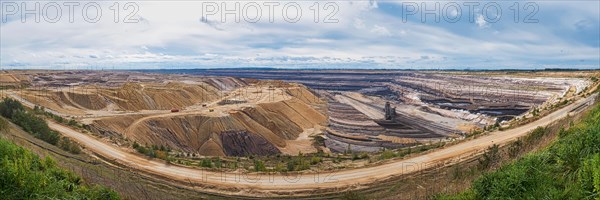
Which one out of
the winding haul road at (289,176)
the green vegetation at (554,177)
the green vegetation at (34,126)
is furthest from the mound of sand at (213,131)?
the green vegetation at (554,177)

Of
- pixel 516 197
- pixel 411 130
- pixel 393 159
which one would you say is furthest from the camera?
pixel 411 130

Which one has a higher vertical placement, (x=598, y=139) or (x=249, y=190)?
(x=598, y=139)

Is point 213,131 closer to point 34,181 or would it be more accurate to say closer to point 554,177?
point 34,181

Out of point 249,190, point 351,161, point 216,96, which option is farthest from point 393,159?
point 216,96

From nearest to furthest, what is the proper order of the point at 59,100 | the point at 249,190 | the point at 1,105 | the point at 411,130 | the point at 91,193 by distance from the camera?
Result: the point at 91,193
the point at 249,190
the point at 1,105
the point at 411,130
the point at 59,100

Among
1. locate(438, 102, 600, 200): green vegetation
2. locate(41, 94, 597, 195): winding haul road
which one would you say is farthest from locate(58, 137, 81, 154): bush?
locate(438, 102, 600, 200): green vegetation

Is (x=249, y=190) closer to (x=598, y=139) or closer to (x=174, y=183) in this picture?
(x=174, y=183)

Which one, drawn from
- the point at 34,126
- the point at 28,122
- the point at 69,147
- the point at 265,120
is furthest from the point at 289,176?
the point at 265,120

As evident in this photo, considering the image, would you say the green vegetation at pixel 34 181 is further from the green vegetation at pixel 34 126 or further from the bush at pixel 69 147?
the green vegetation at pixel 34 126
